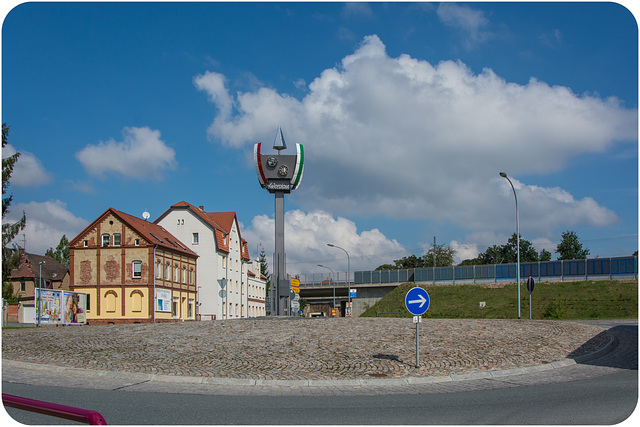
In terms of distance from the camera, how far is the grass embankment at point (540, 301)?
44.8 meters

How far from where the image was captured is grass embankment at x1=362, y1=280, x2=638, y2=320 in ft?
147

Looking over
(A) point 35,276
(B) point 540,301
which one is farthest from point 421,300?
(A) point 35,276

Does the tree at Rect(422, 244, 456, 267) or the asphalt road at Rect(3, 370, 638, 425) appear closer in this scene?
the asphalt road at Rect(3, 370, 638, 425)

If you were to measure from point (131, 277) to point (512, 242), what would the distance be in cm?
7636

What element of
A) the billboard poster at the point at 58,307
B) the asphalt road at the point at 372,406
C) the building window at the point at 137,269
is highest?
the building window at the point at 137,269

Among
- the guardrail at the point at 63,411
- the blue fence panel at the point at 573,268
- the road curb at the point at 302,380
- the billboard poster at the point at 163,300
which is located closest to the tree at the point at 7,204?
the billboard poster at the point at 163,300

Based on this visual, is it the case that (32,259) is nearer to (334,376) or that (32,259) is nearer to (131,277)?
(131,277)

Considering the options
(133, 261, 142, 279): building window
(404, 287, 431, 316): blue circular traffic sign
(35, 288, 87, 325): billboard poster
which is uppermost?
(404, 287, 431, 316): blue circular traffic sign

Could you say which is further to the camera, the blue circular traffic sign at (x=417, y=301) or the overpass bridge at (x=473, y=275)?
the overpass bridge at (x=473, y=275)

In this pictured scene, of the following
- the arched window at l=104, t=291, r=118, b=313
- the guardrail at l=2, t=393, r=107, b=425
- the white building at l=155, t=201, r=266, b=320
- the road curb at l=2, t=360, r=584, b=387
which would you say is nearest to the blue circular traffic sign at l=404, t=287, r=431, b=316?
the road curb at l=2, t=360, r=584, b=387

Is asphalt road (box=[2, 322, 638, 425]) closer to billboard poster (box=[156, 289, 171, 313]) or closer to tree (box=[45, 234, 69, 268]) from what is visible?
billboard poster (box=[156, 289, 171, 313])

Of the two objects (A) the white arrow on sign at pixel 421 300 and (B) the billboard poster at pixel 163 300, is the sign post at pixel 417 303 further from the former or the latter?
(B) the billboard poster at pixel 163 300

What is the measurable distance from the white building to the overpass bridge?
48.4 ft

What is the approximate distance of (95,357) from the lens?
A: 16.6m
